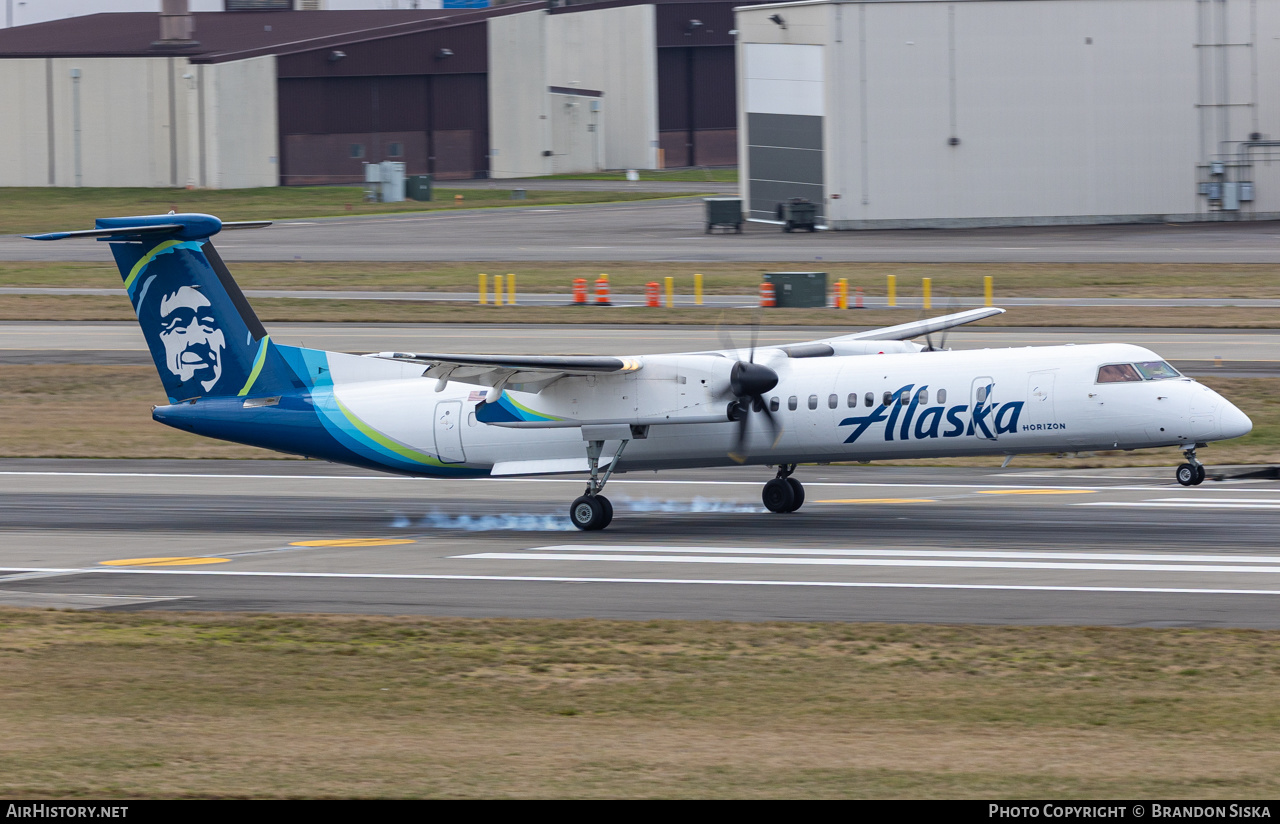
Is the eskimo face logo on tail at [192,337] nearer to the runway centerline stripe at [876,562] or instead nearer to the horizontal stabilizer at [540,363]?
the horizontal stabilizer at [540,363]

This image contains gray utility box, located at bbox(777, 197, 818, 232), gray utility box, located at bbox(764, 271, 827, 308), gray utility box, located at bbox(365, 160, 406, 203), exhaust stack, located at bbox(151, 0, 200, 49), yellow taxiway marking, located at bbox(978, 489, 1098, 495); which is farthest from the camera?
exhaust stack, located at bbox(151, 0, 200, 49)

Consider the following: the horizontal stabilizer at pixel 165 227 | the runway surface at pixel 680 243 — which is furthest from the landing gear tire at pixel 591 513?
the runway surface at pixel 680 243

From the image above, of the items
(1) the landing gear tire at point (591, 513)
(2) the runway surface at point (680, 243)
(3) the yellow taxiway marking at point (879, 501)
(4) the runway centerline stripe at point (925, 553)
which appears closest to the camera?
(4) the runway centerline stripe at point (925, 553)

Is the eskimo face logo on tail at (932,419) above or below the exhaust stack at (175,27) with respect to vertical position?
below

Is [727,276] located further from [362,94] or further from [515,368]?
[362,94]

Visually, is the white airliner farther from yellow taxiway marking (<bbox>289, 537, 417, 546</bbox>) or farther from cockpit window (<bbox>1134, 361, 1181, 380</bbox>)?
yellow taxiway marking (<bbox>289, 537, 417, 546</bbox>)

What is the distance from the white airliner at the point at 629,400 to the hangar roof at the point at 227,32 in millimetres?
74328

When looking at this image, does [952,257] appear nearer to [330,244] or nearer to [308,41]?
[330,244]

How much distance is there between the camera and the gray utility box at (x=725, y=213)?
2886 inches

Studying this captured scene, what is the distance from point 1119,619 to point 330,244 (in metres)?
61.0

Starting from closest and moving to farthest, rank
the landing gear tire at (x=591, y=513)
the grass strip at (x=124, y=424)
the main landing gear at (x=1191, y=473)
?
the main landing gear at (x=1191, y=473) < the landing gear tire at (x=591, y=513) < the grass strip at (x=124, y=424)

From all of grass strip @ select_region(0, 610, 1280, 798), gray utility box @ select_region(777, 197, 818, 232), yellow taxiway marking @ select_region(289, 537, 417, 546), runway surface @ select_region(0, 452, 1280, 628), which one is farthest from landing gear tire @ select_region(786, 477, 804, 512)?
gray utility box @ select_region(777, 197, 818, 232)

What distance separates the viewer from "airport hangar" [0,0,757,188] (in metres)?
96.6

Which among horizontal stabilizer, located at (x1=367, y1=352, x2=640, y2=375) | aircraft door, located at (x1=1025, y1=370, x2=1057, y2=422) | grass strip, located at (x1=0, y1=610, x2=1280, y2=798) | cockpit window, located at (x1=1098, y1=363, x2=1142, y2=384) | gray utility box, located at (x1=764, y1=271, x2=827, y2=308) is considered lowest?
grass strip, located at (x1=0, y1=610, x2=1280, y2=798)
